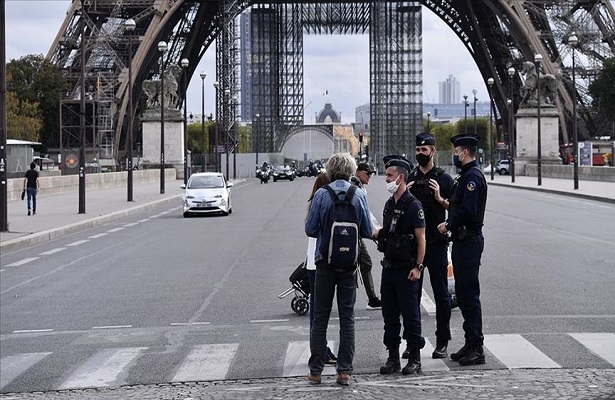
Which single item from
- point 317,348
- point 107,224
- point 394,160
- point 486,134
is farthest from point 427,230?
point 486,134

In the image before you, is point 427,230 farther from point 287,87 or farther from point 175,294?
point 287,87

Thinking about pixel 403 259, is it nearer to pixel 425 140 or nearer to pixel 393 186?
pixel 393 186

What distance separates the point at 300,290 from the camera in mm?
13406

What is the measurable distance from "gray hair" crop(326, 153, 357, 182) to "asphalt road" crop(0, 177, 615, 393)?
1.66 meters

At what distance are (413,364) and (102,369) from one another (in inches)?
109

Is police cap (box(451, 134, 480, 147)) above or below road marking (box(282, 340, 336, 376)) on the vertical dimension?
above

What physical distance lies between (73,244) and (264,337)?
14485 mm

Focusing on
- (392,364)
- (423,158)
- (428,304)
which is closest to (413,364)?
(392,364)

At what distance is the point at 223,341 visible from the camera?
1188 centimetres

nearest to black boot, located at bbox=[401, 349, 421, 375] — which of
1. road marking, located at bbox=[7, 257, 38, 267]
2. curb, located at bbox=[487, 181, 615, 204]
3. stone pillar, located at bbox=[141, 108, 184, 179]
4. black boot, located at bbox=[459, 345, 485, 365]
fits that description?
black boot, located at bbox=[459, 345, 485, 365]

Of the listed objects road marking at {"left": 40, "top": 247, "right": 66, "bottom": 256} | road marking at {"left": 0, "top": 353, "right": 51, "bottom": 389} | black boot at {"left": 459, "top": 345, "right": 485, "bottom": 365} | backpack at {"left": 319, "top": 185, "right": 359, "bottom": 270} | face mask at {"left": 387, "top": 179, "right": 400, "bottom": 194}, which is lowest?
road marking at {"left": 40, "top": 247, "right": 66, "bottom": 256}

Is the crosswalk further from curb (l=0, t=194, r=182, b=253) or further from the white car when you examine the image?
the white car

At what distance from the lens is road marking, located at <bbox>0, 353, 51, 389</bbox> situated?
10314mm

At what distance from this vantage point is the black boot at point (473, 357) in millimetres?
10008
